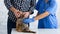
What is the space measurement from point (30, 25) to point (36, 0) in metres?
0.22

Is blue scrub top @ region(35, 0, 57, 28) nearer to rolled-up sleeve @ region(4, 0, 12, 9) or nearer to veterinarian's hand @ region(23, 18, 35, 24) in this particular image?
veterinarian's hand @ region(23, 18, 35, 24)

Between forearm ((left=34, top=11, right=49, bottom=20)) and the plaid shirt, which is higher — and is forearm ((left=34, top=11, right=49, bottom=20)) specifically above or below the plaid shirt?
below

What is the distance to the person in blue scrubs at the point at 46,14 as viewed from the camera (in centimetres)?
138

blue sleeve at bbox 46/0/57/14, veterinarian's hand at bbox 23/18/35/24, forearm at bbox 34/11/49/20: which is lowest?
veterinarian's hand at bbox 23/18/35/24

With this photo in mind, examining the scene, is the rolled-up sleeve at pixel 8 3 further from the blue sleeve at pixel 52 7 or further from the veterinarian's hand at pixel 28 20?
the blue sleeve at pixel 52 7

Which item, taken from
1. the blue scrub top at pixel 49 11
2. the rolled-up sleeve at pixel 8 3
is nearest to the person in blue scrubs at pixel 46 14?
the blue scrub top at pixel 49 11

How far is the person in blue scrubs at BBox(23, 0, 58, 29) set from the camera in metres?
1.38

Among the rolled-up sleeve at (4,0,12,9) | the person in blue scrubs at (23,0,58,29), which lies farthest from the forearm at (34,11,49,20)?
the rolled-up sleeve at (4,0,12,9)

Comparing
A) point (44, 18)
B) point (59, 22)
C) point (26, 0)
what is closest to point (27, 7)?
point (26, 0)

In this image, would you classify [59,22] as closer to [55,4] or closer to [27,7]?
[55,4]

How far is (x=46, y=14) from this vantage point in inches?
56.1

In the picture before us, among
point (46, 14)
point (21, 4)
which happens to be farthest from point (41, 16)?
point (21, 4)

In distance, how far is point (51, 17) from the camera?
4.79ft

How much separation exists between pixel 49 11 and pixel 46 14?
0.05m
